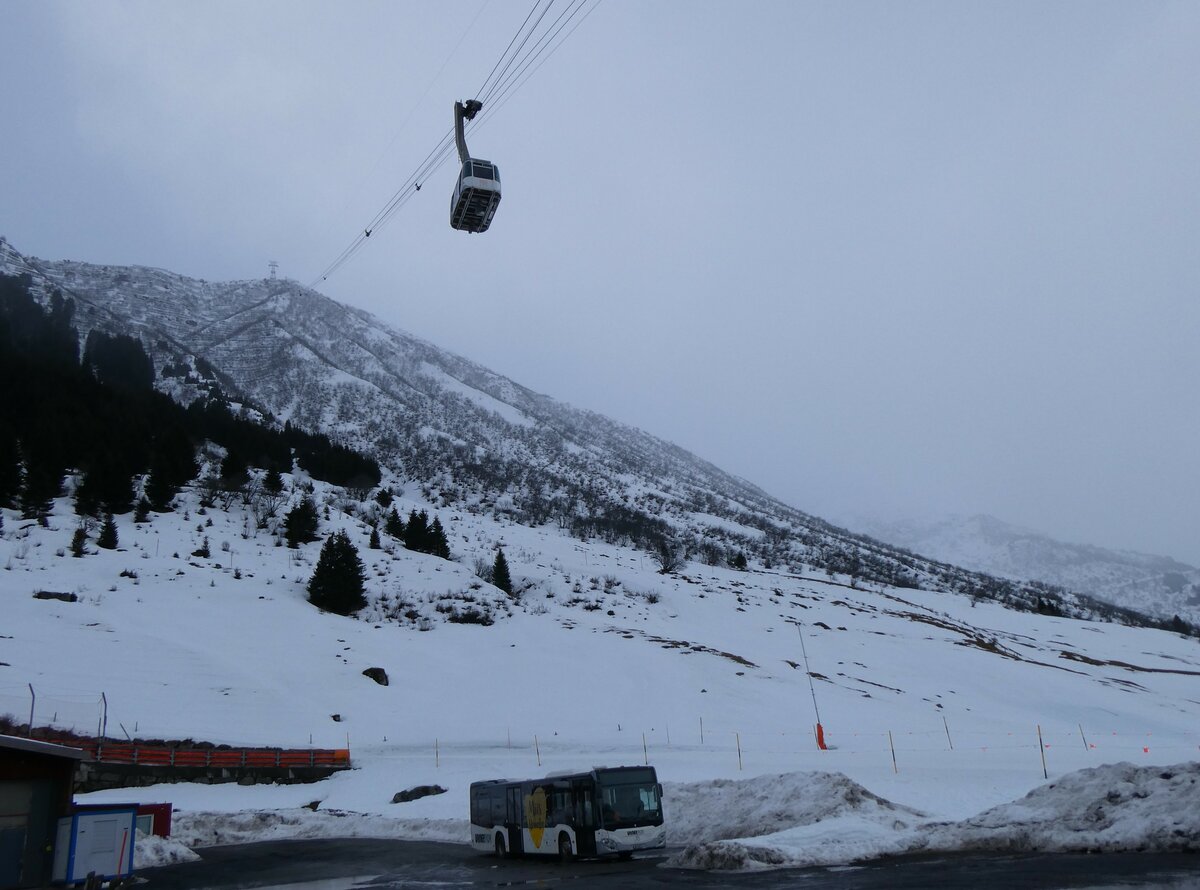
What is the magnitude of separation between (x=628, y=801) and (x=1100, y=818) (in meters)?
9.28

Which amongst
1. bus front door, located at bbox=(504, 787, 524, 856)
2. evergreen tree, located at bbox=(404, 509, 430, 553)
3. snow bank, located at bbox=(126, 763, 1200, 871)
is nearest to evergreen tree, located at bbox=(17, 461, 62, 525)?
evergreen tree, located at bbox=(404, 509, 430, 553)

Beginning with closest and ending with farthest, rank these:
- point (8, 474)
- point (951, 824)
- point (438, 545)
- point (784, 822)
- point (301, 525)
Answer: point (951, 824) → point (784, 822) → point (8, 474) → point (301, 525) → point (438, 545)

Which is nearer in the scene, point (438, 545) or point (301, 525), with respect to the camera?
point (301, 525)

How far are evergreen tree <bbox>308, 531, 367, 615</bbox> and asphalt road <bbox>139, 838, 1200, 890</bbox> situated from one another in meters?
25.4

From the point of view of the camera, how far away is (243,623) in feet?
136

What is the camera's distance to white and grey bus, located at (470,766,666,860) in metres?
17.0

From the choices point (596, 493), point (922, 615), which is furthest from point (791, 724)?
point (596, 493)

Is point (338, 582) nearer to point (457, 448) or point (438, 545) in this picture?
point (438, 545)

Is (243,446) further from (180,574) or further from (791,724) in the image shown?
(791,724)

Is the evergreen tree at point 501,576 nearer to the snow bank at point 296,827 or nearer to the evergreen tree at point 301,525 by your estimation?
the evergreen tree at point 301,525

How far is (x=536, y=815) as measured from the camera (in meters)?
18.4

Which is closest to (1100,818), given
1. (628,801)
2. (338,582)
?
(628,801)

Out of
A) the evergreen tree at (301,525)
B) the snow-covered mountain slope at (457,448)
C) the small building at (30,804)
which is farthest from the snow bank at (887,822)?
the snow-covered mountain slope at (457,448)

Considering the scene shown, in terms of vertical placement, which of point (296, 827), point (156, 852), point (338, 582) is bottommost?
point (296, 827)
